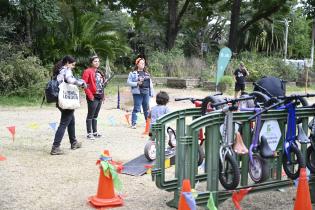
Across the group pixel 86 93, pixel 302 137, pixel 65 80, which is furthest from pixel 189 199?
pixel 86 93

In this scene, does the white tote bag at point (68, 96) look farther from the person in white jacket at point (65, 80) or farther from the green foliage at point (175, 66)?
the green foliage at point (175, 66)

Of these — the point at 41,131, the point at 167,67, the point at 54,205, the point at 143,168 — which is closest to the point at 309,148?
the point at 143,168

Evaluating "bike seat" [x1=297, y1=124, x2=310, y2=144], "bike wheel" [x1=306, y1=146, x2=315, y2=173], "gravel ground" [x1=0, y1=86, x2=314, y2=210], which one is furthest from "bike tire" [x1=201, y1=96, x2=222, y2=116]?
"bike wheel" [x1=306, y1=146, x2=315, y2=173]

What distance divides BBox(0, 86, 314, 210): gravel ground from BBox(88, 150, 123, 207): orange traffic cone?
104 mm

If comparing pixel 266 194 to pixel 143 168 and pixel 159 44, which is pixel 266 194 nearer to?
pixel 143 168

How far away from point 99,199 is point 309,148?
2.46m

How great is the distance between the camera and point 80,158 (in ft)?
26.1

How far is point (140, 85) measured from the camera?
10.9 m

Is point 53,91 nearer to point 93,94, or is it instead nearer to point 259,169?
point 93,94

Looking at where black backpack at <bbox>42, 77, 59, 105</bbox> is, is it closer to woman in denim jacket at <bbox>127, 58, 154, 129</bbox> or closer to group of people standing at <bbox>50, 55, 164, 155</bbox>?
group of people standing at <bbox>50, 55, 164, 155</bbox>

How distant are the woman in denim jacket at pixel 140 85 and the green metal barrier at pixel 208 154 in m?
4.99

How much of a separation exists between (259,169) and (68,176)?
8.82ft

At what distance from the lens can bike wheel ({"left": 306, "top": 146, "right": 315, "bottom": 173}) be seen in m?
5.79

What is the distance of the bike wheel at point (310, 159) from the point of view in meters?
5.79
